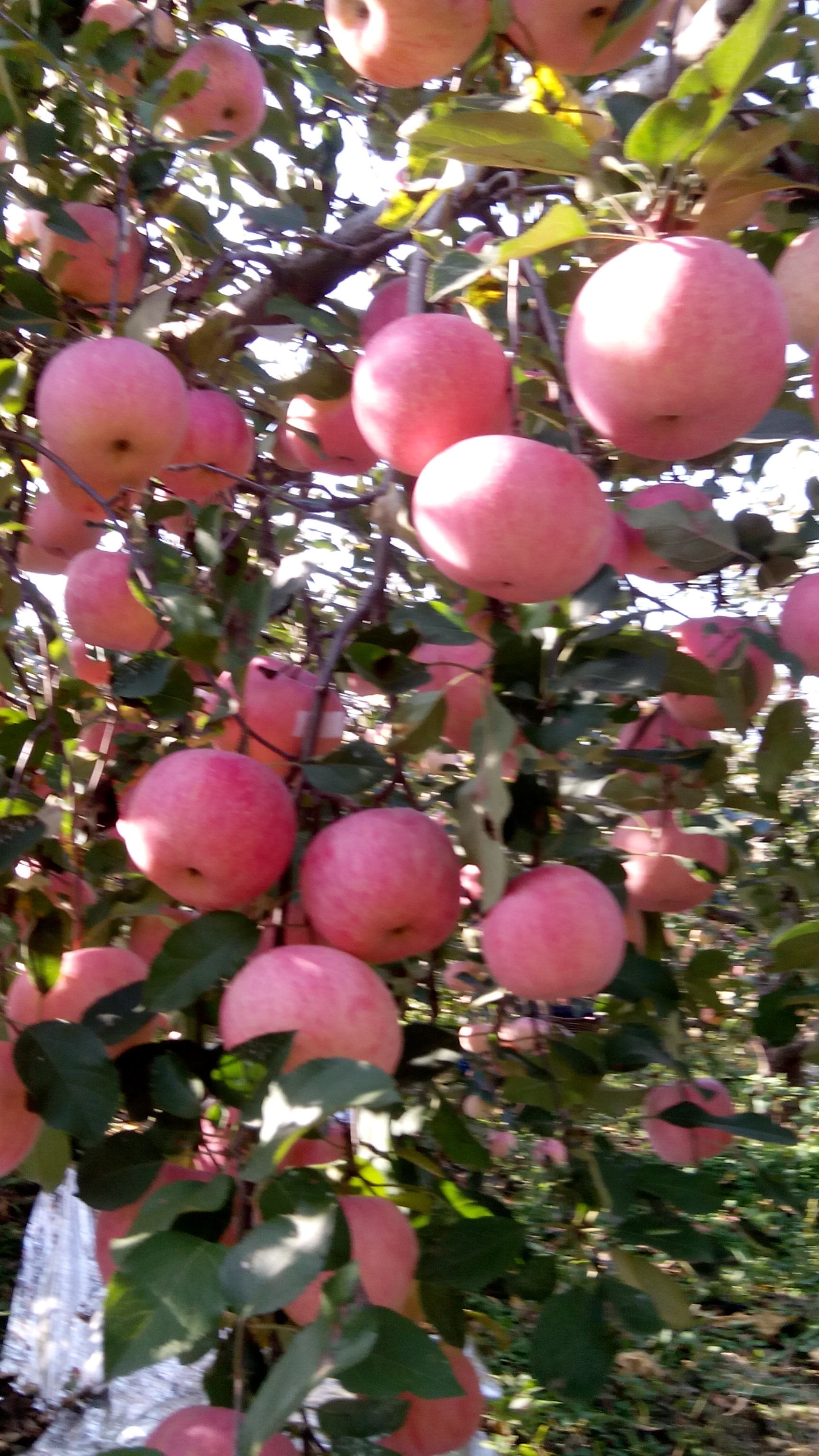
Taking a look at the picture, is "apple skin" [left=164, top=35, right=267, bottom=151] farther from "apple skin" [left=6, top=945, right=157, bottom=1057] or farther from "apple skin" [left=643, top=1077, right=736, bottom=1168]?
"apple skin" [left=643, top=1077, right=736, bottom=1168]

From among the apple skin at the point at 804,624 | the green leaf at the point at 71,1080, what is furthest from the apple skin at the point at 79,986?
the apple skin at the point at 804,624

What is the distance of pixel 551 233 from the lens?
711 millimetres

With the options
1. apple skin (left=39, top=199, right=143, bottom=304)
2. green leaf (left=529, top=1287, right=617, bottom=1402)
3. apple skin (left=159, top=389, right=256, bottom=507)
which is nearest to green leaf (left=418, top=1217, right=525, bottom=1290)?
green leaf (left=529, top=1287, right=617, bottom=1402)

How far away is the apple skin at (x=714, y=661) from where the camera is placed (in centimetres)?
133

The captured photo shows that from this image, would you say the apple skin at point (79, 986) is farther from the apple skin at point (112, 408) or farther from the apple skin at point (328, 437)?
the apple skin at point (328, 437)

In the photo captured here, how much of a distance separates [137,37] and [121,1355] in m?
1.72

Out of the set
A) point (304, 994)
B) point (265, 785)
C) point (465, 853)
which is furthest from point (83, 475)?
point (304, 994)

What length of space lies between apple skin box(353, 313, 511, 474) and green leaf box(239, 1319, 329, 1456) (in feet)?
2.15

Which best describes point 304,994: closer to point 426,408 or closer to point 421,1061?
point 421,1061

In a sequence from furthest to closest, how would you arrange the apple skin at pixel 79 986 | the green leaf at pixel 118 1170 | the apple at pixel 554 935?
the apple skin at pixel 79 986 → the apple at pixel 554 935 → the green leaf at pixel 118 1170

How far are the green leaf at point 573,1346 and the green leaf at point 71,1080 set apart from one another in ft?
1.61

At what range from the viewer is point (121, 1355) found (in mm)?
619

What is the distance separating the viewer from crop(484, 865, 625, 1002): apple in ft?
3.15

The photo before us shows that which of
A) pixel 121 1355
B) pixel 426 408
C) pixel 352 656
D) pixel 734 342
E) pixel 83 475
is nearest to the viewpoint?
pixel 121 1355
